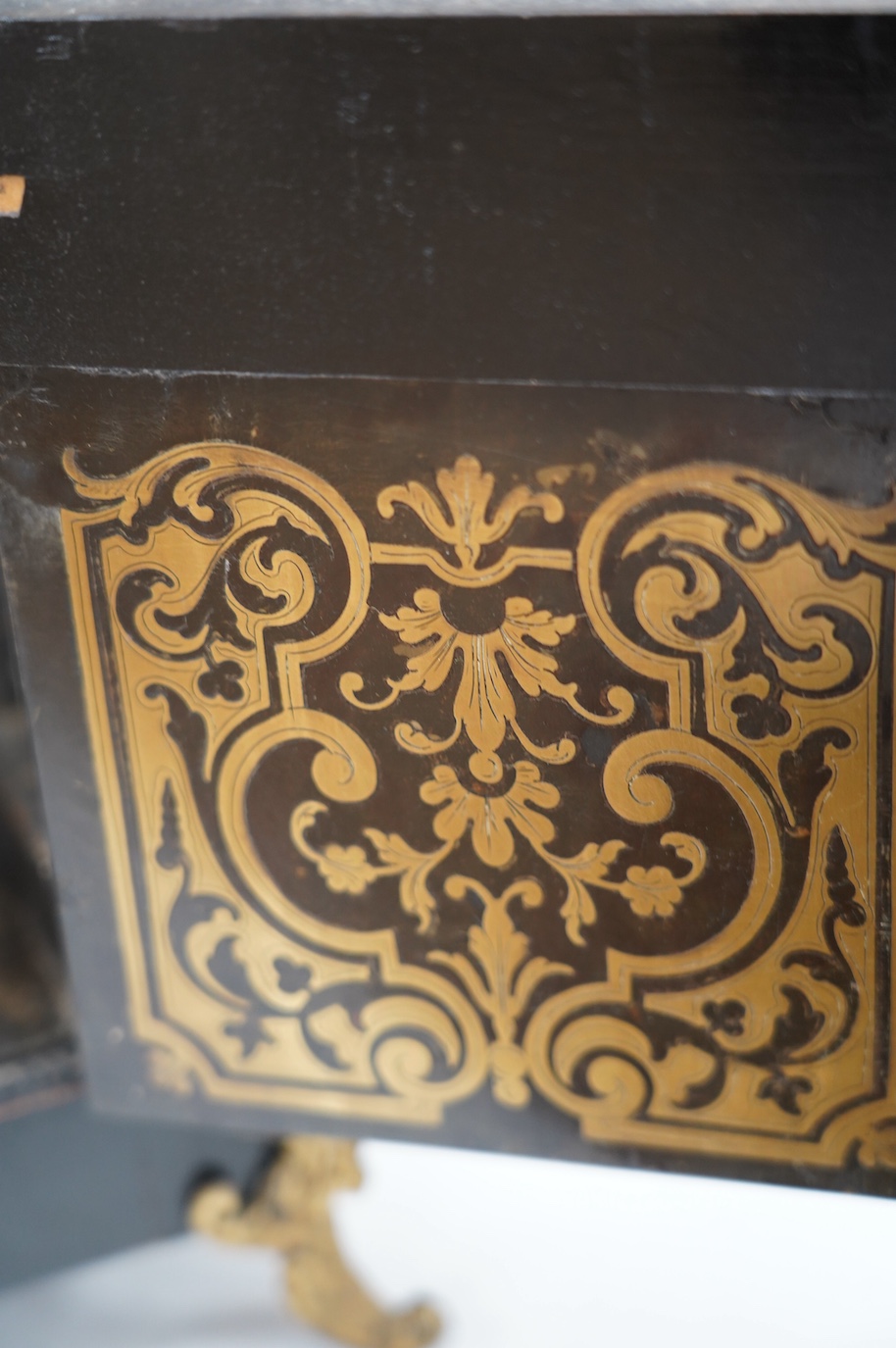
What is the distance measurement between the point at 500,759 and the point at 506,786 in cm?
2

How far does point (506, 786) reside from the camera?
2.59ft

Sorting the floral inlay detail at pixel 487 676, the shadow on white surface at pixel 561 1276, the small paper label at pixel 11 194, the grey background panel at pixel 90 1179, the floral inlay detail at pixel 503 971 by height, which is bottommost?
the shadow on white surface at pixel 561 1276

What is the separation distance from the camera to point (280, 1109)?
3.00ft

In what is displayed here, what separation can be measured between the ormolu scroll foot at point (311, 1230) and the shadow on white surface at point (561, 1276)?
41 mm

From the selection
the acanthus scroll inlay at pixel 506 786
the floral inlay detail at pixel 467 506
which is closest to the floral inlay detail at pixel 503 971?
the acanthus scroll inlay at pixel 506 786

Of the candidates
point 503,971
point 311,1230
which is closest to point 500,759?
point 503,971

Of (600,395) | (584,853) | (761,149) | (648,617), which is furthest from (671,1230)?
(761,149)

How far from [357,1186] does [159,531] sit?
58 centimetres

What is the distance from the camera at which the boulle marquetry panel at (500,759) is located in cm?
71

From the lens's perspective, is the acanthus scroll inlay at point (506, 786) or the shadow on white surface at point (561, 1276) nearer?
the acanthus scroll inlay at point (506, 786)

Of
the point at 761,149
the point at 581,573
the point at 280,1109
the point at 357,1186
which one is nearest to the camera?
the point at 761,149

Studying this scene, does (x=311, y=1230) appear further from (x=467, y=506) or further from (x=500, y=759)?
(x=467, y=506)

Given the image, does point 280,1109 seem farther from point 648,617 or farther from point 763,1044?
point 648,617

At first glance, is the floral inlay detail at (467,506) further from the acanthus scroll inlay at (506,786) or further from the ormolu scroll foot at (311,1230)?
the ormolu scroll foot at (311,1230)
